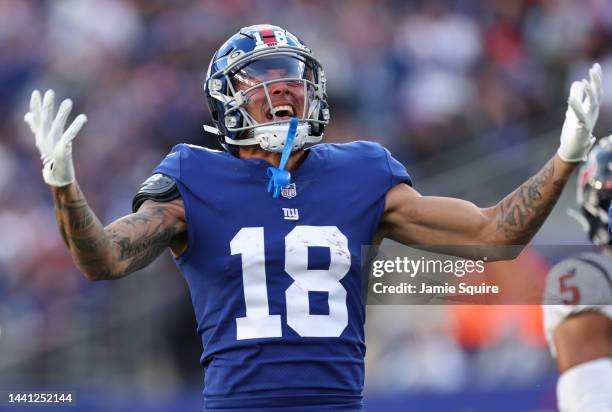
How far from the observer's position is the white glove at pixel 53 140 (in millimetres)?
2889

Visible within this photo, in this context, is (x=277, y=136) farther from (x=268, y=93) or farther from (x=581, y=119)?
(x=581, y=119)

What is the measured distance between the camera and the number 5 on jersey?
10.4 feet

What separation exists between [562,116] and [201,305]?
5.76m

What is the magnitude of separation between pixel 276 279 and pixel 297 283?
0.06 meters

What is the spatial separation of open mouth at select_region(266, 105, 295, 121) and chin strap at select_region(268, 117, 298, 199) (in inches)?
4.4

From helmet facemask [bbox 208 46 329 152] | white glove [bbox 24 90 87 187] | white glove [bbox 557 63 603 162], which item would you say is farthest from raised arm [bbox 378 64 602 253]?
white glove [bbox 24 90 87 187]

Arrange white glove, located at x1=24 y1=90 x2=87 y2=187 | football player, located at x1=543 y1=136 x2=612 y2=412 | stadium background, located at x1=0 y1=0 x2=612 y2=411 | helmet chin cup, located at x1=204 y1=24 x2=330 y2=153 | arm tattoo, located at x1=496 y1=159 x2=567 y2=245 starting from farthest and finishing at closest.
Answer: stadium background, located at x1=0 y1=0 x2=612 y2=411 < football player, located at x1=543 y1=136 x2=612 y2=412 < helmet chin cup, located at x1=204 y1=24 x2=330 y2=153 < arm tattoo, located at x1=496 y1=159 x2=567 y2=245 < white glove, located at x1=24 y1=90 x2=87 y2=187

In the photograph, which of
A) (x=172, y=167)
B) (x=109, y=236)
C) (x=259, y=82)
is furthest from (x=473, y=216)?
(x=109, y=236)

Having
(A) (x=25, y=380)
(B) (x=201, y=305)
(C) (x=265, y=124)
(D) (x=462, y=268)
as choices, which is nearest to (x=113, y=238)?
(B) (x=201, y=305)

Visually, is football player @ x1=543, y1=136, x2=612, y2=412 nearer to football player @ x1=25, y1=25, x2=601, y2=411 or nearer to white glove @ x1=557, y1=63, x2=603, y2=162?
football player @ x1=25, y1=25, x2=601, y2=411

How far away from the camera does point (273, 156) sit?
3.48 metres

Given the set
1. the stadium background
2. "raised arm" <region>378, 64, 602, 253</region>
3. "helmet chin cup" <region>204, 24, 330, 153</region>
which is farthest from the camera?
the stadium background

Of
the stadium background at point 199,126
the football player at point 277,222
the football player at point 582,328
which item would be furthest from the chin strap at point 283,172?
the stadium background at point 199,126

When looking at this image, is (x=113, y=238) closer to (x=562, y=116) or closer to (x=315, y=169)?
(x=315, y=169)
